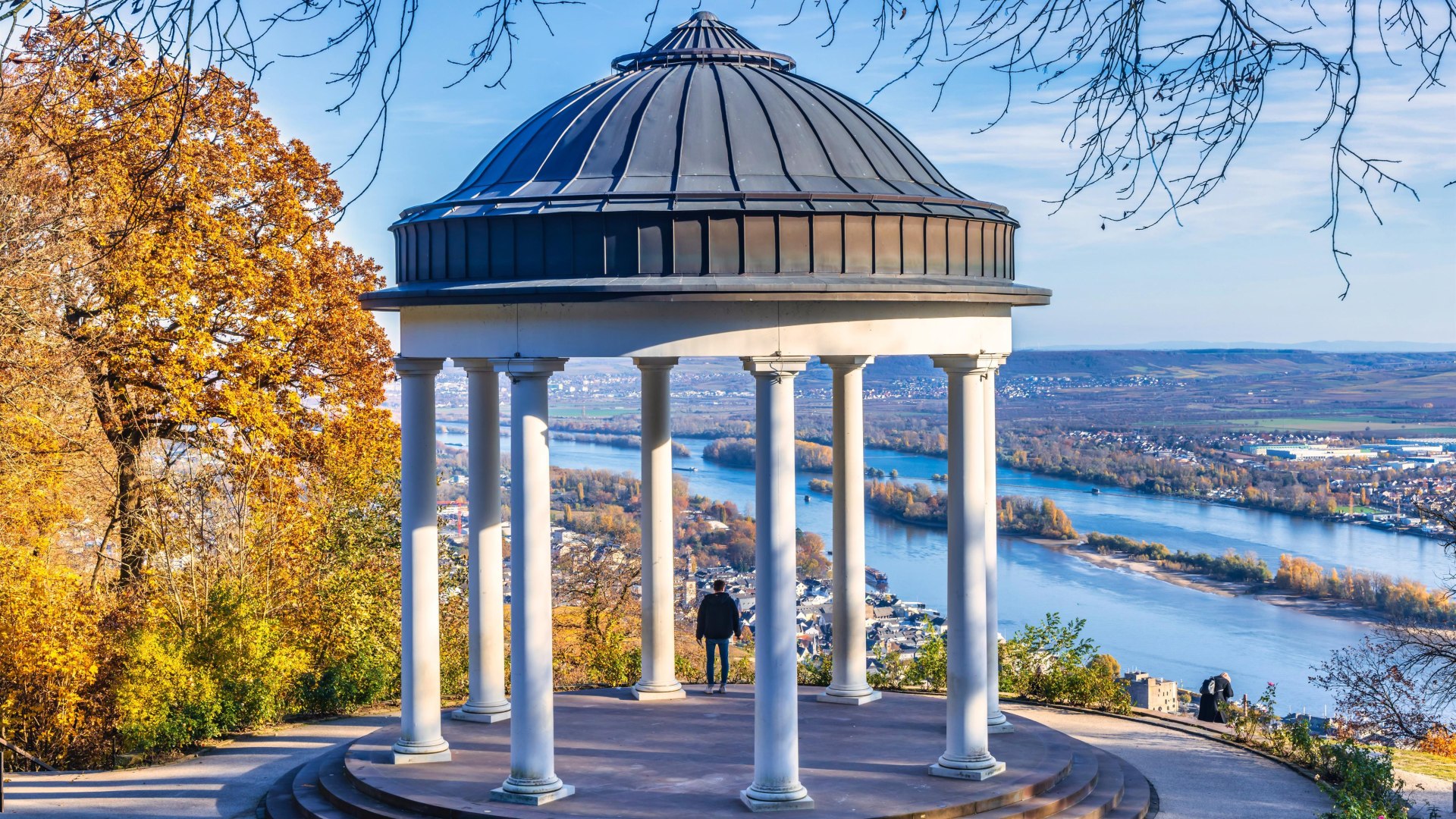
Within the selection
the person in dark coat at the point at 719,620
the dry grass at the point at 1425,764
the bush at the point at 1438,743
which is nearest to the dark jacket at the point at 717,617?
the person in dark coat at the point at 719,620

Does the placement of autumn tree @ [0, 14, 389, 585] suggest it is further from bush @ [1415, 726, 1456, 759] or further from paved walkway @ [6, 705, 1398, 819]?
bush @ [1415, 726, 1456, 759]

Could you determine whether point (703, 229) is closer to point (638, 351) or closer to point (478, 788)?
point (638, 351)

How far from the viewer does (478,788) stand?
17.2 meters

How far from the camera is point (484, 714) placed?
816 inches

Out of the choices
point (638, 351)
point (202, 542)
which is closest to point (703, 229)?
point (638, 351)

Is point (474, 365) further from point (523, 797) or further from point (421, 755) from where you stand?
point (523, 797)

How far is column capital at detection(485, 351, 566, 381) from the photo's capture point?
53.8 feet

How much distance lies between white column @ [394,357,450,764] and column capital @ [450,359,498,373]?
0.53m

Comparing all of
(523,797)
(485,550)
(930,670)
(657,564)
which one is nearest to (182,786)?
(485,550)

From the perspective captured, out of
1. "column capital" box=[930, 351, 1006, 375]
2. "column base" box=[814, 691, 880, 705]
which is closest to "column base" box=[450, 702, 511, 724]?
"column base" box=[814, 691, 880, 705]

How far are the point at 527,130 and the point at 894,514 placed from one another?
233 ft

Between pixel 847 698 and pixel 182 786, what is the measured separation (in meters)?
9.79

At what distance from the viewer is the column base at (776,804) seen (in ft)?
52.9

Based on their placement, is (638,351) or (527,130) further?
(527,130)
